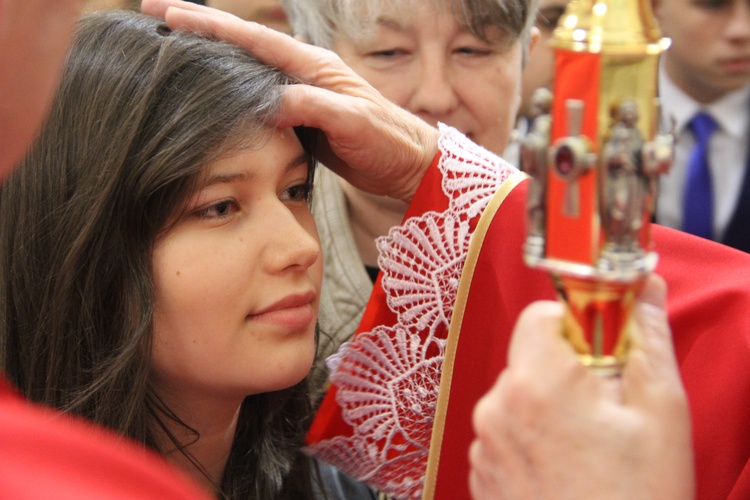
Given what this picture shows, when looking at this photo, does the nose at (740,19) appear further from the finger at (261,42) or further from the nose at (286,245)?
the nose at (286,245)

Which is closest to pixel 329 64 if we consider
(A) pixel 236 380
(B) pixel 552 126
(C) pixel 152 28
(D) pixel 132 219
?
(C) pixel 152 28

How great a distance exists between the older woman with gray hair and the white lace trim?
12.2 inches

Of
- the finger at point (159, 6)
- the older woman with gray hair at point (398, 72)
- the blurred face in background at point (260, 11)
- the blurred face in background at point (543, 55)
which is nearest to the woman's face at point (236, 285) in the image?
the finger at point (159, 6)

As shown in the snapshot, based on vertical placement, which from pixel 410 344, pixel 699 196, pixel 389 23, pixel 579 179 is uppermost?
pixel 579 179

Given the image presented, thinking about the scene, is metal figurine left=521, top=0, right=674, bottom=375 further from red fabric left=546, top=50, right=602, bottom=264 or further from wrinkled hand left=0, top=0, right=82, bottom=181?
wrinkled hand left=0, top=0, right=82, bottom=181

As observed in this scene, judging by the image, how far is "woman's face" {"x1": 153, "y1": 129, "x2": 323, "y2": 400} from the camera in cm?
127

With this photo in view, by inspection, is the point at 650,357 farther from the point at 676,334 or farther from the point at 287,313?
the point at 287,313

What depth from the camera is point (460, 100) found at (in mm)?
1882

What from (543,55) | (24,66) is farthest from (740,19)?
(24,66)

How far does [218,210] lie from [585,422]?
692mm

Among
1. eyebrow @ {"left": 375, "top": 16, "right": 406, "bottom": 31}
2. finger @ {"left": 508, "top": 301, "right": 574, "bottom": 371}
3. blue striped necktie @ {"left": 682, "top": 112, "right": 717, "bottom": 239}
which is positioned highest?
finger @ {"left": 508, "top": 301, "right": 574, "bottom": 371}

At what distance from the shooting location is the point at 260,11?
7.87 feet

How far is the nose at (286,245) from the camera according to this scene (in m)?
1.28

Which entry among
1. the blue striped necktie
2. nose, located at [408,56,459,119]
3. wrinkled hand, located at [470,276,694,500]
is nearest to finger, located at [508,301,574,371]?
wrinkled hand, located at [470,276,694,500]
